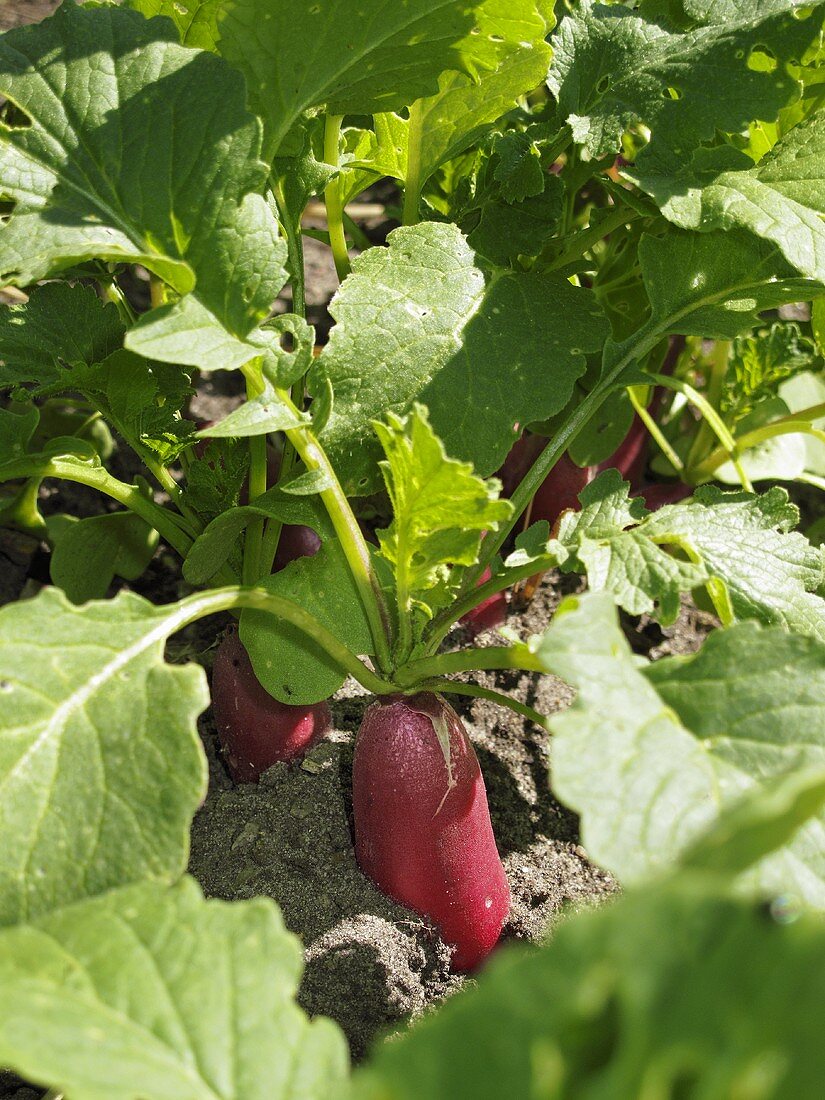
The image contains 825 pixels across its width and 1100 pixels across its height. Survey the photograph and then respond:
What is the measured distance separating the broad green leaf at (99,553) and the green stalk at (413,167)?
0.58 meters

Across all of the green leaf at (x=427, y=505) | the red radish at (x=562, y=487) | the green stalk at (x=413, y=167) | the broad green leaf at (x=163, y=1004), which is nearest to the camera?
the broad green leaf at (x=163, y=1004)

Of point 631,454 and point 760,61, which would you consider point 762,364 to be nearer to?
point 631,454

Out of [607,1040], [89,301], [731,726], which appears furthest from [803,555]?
[89,301]

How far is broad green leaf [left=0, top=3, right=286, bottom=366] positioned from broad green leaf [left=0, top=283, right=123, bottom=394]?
21 cm

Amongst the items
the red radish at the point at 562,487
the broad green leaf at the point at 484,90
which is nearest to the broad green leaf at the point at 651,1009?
the broad green leaf at the point at 484,90

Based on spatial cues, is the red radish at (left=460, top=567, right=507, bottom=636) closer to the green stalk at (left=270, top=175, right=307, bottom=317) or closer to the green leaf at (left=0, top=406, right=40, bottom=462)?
the green stalk at (left=270, top=175, right=307, bottom=317)

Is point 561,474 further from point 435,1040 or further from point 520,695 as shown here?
point 435,1040

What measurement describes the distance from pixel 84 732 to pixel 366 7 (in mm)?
817

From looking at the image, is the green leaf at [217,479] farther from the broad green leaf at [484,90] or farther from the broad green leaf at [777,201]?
the broad green leaf at [777,201]

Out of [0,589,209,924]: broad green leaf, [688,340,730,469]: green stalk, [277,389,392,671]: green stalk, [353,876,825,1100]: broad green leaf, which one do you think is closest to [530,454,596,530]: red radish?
[688,340,730,469]: green stalk

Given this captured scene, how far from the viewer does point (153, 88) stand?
1.02 meters

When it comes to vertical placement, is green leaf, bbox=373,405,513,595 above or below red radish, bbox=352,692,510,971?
above

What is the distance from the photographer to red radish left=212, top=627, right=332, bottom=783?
1271 millimetres

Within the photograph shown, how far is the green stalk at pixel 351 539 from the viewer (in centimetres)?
106
